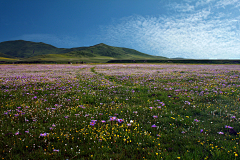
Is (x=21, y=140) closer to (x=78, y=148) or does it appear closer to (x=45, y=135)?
(x=45, y=135)

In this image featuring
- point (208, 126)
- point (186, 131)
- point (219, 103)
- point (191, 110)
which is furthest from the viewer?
point (219, 103)

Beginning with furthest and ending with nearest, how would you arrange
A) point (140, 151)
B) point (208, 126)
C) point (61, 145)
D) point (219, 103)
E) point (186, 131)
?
point (219, 103) < point (208, 126) < point (186, 131) < point (61, 145) < point (140, 151)

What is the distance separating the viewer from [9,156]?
11.4 feet

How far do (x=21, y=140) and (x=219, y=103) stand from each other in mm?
9527

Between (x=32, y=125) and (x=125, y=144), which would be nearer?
(x=125, y=144)

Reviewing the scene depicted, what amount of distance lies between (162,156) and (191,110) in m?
4.09

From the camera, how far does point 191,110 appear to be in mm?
6668

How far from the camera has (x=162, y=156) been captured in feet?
11.6

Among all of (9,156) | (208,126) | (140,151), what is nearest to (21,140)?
(9,156)

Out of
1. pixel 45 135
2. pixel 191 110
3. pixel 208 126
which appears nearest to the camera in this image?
pixel 45 135

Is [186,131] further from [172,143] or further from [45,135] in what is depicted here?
[45,135]

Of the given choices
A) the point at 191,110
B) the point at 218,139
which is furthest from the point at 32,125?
the point at 191,110

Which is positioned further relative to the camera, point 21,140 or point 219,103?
point 219,103

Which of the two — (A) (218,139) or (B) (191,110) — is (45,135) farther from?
(B) (191,110)
